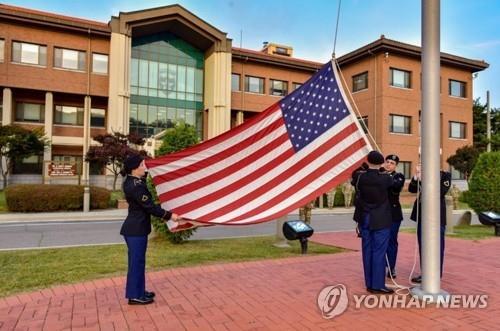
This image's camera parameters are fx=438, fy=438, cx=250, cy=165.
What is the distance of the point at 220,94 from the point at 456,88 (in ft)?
67.0

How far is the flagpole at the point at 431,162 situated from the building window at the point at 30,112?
3234 cm

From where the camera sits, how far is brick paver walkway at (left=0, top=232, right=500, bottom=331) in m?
4.41

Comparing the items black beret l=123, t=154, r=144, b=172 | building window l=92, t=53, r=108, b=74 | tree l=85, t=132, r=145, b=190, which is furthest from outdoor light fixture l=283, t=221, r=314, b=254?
building window l=92, t=53, r=108, b=74

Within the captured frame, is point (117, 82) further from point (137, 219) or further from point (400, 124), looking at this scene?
point (137, 219)

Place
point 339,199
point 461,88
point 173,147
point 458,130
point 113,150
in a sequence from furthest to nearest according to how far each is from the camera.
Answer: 1. point 461,88
2. point 458,130
3. point 339,199
4. point 113,150
5. point 173,147

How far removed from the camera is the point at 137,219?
16.7ft

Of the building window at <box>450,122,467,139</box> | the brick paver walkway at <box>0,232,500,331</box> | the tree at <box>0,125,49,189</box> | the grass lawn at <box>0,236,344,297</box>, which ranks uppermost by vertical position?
the building window at <box>450,122,467,139</box>

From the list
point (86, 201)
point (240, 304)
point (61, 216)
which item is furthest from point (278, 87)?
point (240, 304)

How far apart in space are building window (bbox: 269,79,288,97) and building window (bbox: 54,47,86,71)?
52.0 ft

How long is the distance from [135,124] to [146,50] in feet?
19.8

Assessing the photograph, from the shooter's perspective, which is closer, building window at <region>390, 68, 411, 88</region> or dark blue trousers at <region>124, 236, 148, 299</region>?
dark blue trousers at <region>124, 236, 148, 299</region>

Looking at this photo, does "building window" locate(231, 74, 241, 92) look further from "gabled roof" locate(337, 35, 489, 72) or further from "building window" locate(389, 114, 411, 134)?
"building window" locate(389, 114, 411, 134)

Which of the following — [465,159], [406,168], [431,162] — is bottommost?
[431,162]

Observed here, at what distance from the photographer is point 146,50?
34875mm
